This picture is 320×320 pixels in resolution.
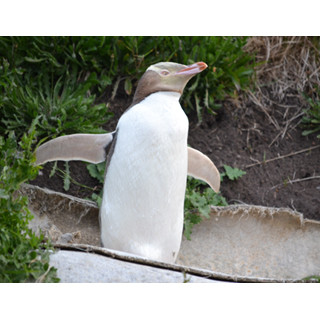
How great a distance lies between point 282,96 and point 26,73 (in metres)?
1.50

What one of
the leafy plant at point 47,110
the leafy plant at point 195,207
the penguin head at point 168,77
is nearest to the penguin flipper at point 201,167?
the leafy plant at point 195,207

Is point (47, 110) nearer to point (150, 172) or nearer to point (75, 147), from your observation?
point (75, 147)

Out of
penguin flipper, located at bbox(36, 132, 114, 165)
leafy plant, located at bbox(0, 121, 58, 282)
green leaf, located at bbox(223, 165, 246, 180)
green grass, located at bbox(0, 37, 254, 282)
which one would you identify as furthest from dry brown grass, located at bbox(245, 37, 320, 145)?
leafy plant, located at bbox(0, 121, 58, 282)

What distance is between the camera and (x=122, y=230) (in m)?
2.11

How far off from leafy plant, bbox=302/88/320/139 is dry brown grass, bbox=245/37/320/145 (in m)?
0.05

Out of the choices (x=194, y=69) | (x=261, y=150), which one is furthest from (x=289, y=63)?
(x=194, y=69)

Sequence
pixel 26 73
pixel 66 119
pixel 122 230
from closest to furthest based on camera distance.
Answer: pixel 122 230
pixel 66 119
pixel 26 73

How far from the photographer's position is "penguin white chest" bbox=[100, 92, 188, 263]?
205 centimetres

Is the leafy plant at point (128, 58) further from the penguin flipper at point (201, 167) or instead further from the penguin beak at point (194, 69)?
the penguin beak at point (194, 69)

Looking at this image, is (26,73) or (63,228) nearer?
(63,228)

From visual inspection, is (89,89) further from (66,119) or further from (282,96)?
(282,96)

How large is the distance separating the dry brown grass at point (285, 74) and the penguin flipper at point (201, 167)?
1.03m

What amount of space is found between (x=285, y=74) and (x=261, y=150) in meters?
0.56
